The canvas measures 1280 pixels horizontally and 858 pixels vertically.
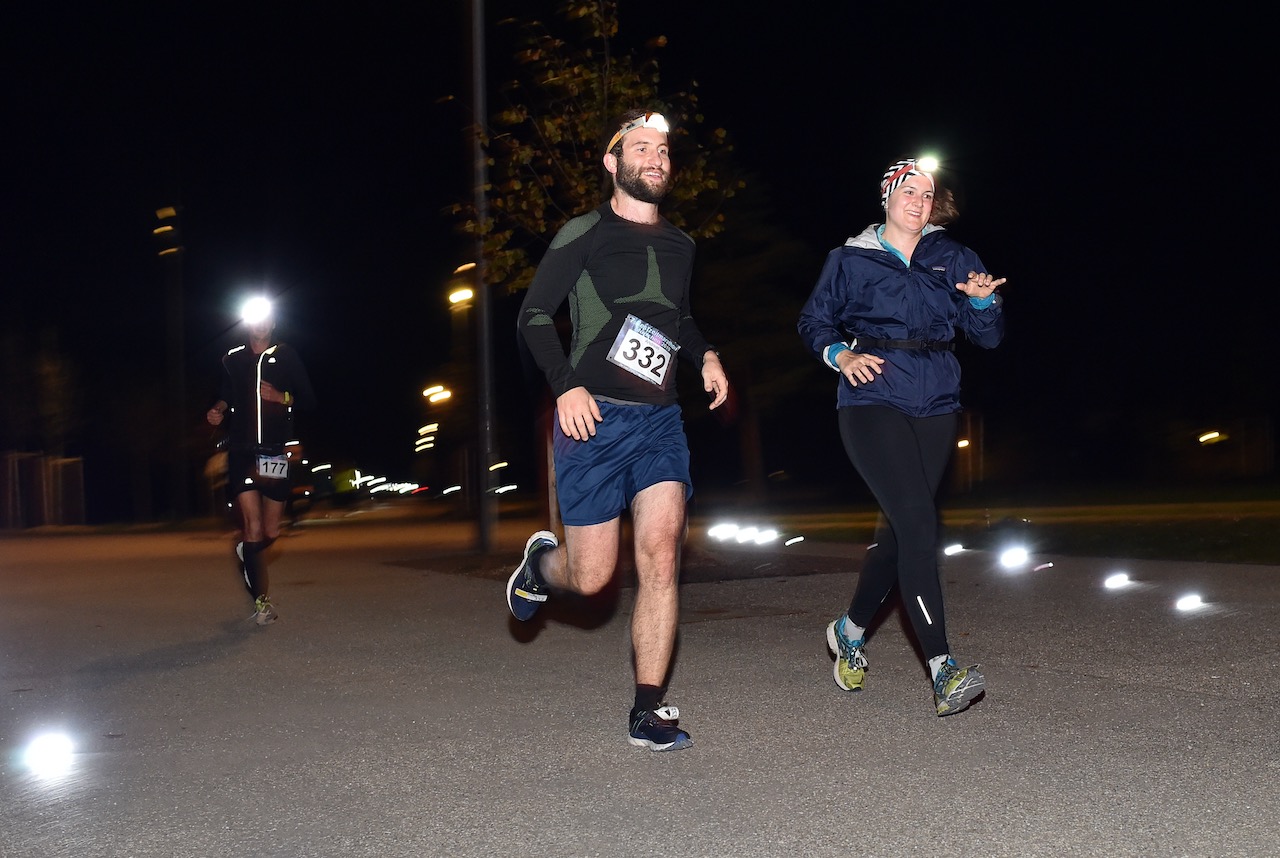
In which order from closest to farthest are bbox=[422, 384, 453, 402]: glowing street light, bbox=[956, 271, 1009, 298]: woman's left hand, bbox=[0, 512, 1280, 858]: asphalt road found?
bbox=[0, 512, 1280, 858]: asphalt road → bbox=[956, 271, 1009, 298]: woman's left hand → bbox=[422, 384, 453, 402]: glowing street light

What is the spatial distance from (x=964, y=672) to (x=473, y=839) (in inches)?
84.2

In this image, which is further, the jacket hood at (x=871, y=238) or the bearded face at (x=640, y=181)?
the jacket hood at (x=871, y=238)

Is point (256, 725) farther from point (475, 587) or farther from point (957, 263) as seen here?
point (475, 587)

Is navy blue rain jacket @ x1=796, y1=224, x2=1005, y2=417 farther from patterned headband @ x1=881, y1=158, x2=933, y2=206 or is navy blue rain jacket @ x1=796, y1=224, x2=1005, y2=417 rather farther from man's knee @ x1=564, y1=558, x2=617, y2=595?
man's knee @ x1=564, y1=558, x2=617, y2=595

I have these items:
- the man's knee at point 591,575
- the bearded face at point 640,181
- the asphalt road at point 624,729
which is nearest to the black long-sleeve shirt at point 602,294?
the bearded face at point 640,181

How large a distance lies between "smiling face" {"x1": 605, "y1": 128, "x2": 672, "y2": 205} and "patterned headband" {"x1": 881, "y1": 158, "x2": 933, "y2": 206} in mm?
1067

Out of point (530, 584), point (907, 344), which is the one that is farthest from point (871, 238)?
point (530, 584)

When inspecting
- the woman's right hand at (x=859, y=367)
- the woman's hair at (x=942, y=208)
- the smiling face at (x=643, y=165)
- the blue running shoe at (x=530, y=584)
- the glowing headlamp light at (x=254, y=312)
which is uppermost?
the smiling face at (x=643, y=165)

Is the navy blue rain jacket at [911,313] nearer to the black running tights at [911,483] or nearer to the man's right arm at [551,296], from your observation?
the black running tights at [911,483]

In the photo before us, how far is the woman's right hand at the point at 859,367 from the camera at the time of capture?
219 inches

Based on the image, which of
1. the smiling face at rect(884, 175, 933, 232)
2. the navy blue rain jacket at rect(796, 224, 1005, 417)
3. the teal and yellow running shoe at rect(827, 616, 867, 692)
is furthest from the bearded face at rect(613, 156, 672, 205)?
the teal and yellow running shoe at rect(827, 616, 867, 692)

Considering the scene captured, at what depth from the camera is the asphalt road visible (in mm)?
4113

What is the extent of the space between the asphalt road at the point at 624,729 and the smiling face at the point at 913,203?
1901 millimetres

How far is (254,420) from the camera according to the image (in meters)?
8.98
